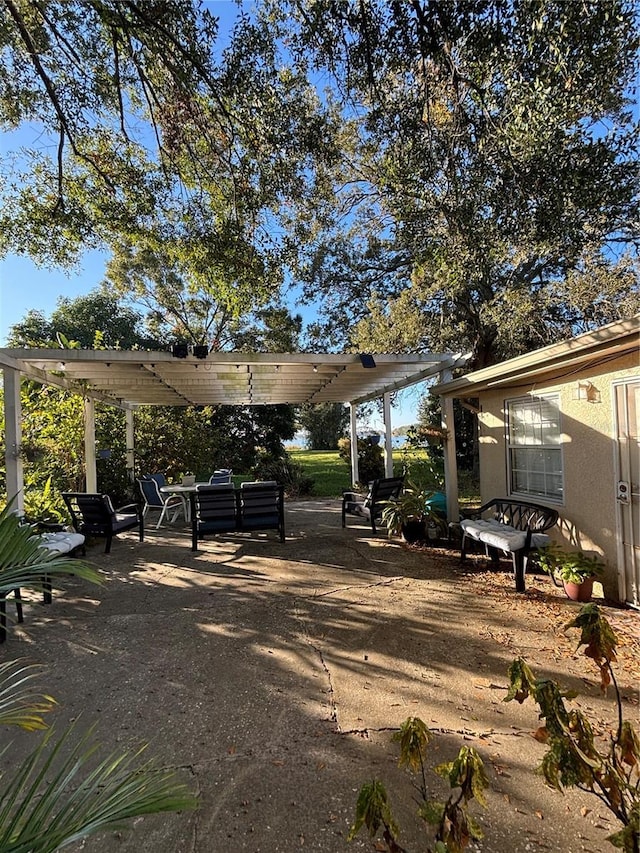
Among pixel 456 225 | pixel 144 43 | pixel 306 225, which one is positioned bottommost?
pixel 456 225

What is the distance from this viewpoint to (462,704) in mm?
2689

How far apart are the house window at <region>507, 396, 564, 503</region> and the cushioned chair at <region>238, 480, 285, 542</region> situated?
3.65 meters

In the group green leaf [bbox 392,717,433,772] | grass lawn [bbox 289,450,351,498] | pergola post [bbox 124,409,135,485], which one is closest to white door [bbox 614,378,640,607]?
green leaf [bbox 392,717,433,772]

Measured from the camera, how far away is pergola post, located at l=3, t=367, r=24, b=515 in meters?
5.39

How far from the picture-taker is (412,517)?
6.82 metres

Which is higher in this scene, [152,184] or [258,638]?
[152,184]

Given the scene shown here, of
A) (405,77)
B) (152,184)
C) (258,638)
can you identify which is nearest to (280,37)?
(405,77)

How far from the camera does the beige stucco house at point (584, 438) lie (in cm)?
408

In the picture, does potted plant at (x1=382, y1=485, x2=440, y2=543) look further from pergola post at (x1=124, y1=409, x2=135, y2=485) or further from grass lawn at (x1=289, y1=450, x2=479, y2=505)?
pergola post at (x1=124, y1=409, x2=135, y2=485)

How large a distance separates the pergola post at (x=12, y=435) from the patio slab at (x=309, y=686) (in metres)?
1.61

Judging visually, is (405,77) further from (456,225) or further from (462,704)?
(462,704)

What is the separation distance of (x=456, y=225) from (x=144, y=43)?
13.2 feet

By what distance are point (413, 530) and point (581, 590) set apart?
9.37 ft

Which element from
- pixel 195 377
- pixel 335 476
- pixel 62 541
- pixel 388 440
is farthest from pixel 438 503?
pixel 335 476
